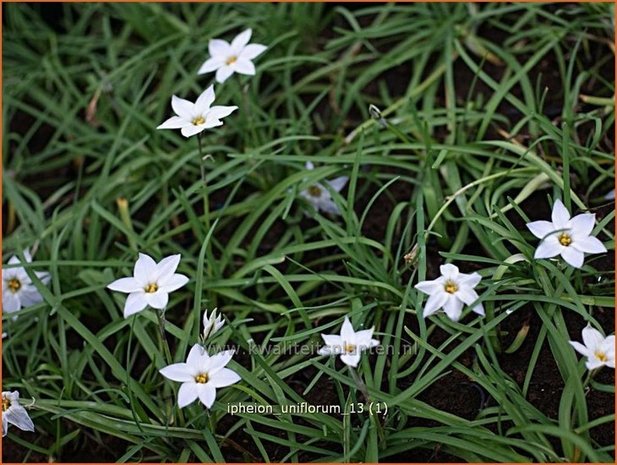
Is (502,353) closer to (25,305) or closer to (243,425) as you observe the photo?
(243,425)

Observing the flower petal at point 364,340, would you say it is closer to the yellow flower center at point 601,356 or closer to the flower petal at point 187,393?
the flower petal at point 187,393

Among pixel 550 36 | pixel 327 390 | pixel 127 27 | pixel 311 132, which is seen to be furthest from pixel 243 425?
pixel 127 27

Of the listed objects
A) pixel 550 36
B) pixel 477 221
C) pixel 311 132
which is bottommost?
pixel 477 221

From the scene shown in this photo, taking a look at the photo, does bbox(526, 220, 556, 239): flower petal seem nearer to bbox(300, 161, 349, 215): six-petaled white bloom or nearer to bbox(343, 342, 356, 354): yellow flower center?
bbox(343, 342, 356, 354): yellow flower center

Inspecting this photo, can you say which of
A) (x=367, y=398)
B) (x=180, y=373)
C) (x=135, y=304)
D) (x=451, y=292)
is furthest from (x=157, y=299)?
(x=451, y=292)

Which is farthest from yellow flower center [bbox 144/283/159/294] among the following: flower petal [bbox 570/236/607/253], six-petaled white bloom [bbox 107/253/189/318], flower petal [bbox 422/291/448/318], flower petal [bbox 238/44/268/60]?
flower petal [bbox 570/236/607/253]

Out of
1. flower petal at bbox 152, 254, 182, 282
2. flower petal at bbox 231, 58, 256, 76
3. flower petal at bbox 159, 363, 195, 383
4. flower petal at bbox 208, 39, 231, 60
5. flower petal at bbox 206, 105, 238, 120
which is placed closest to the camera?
flower petal at bbox 159, 363, 195, 383
